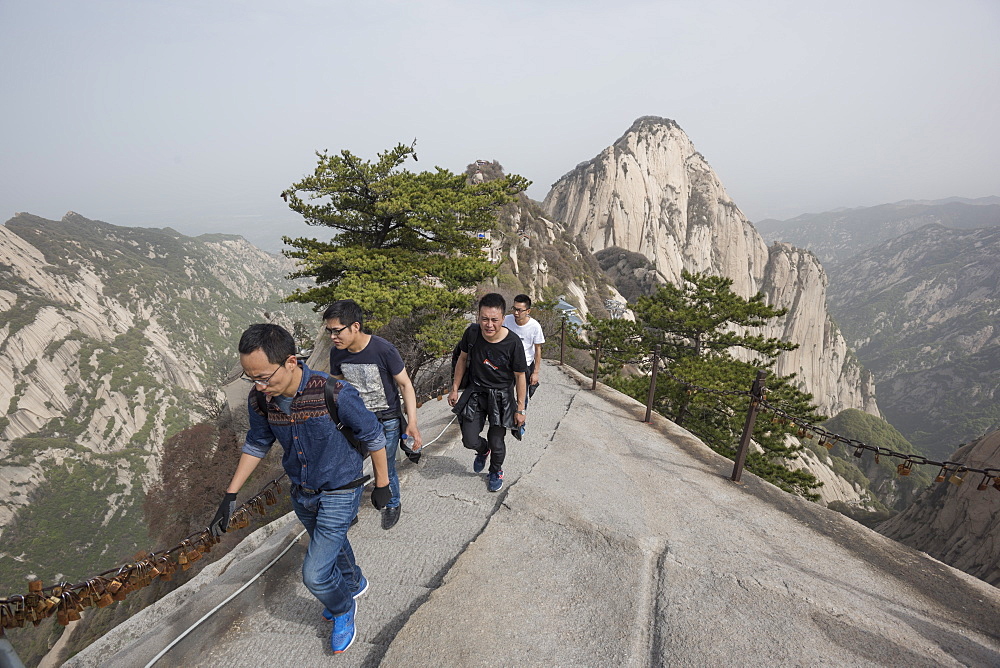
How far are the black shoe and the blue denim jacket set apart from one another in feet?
5.11

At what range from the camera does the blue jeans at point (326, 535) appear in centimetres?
230

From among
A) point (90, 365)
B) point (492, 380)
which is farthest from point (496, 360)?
point (90, 365)

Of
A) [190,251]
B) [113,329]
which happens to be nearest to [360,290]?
[113,329]

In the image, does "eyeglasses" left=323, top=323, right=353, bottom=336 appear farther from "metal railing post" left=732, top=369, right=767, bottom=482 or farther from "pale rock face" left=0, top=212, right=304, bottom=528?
"pale rock face" left=0, top=212, right=304, bottom=528

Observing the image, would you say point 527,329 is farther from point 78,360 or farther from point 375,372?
point 78,360

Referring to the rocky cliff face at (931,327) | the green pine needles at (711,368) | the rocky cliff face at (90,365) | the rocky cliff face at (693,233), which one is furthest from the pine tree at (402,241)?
the rocky cliff face at (931,327)

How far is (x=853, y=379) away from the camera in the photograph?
219ft

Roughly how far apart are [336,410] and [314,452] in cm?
30

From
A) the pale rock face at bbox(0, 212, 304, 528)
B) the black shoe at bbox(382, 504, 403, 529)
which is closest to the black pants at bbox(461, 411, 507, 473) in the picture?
the black shoe at bbox(382, 504, 403, 529)

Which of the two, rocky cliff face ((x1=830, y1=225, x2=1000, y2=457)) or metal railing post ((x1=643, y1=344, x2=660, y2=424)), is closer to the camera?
metal railing post ((x1=643, y1=344, x2=660, y2=424))

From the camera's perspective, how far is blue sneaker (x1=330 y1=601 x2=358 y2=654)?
98.1 inches

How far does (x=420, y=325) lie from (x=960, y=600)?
11382 mm

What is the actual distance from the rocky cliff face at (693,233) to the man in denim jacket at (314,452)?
180 feet

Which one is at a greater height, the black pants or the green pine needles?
the black pants
